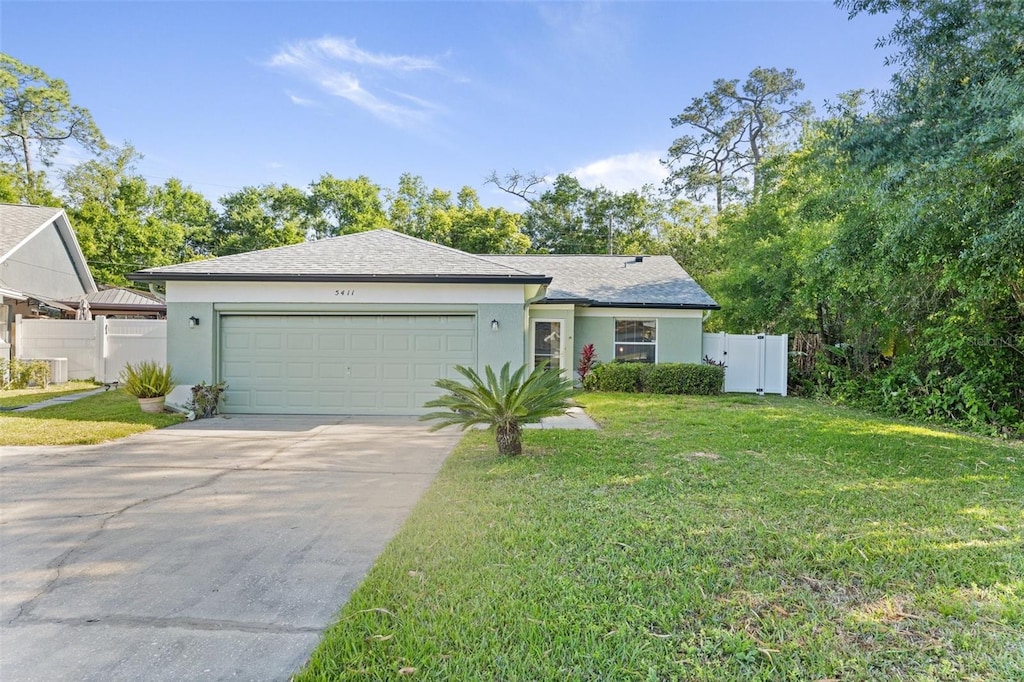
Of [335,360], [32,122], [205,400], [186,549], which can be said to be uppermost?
[32,122]

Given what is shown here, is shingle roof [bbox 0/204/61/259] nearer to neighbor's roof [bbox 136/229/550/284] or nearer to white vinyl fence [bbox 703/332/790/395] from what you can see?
neighbor's roof [bbox 136/229/550/284]

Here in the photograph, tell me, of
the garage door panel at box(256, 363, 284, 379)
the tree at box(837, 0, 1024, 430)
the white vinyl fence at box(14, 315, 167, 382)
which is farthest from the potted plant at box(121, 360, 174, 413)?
the tree at box(837, 0, 1024, 430)

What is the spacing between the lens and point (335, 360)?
10.1 meters

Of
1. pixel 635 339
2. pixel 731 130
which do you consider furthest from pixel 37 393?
pixel 731 130

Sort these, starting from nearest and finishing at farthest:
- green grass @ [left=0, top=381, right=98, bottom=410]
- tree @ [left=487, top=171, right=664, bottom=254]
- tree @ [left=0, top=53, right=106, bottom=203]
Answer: green grass @ [left=0, top=381, right=98, bottom=410]
tree @ [left=0, top=53, right=106, bottom=203]
tree @ [left=487, top=171, right=664, bottom=254]

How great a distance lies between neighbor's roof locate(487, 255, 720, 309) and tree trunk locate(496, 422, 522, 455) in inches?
303

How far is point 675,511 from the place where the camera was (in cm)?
443

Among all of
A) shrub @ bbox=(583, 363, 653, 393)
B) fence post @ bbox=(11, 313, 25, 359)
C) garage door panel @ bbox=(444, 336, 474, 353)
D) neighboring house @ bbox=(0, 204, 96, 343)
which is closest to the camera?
garage door panel @ bbox=(444, 336, 474, 353)

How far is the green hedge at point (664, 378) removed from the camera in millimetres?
13008

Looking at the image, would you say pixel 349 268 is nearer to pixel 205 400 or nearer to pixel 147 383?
pixel 205 400

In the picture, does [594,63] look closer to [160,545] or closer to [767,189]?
[767,189]

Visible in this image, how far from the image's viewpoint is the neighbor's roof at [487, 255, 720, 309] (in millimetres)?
14344

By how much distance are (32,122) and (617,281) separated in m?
32.3

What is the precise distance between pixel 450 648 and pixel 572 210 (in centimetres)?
3026
